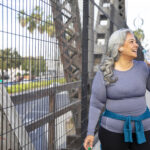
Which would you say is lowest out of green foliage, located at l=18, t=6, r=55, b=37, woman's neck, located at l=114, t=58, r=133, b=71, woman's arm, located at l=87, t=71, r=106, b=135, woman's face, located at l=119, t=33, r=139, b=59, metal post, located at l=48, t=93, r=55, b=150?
metal post, located at l=48, t=93, r=55, b=150

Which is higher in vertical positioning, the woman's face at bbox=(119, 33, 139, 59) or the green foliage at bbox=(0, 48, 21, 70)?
the woman's face at bbox=(119, 33, 139, 59)

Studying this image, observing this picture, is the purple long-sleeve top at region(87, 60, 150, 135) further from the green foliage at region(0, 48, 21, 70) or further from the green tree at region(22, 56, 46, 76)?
the green foliage at region(0, 48, 21, 70)

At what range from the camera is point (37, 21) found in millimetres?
2625

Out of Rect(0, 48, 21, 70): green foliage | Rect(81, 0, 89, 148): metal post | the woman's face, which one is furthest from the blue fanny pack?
Rect(81, 0, 89, 148): metal post

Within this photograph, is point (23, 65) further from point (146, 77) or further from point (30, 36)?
point (146, 77)

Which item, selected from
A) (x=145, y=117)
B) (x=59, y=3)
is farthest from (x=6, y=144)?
(x=59, y=3)

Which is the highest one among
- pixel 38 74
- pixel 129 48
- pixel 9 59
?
pixel 129 48

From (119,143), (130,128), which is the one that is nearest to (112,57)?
(130,128)

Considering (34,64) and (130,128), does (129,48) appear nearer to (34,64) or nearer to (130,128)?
(130,128)

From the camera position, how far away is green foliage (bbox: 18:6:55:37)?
2379 mm

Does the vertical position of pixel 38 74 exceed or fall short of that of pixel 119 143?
it exceeds it

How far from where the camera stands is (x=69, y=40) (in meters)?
3.69

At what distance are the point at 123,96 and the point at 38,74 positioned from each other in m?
0.86

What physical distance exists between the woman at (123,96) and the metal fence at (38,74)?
0.61 metres
